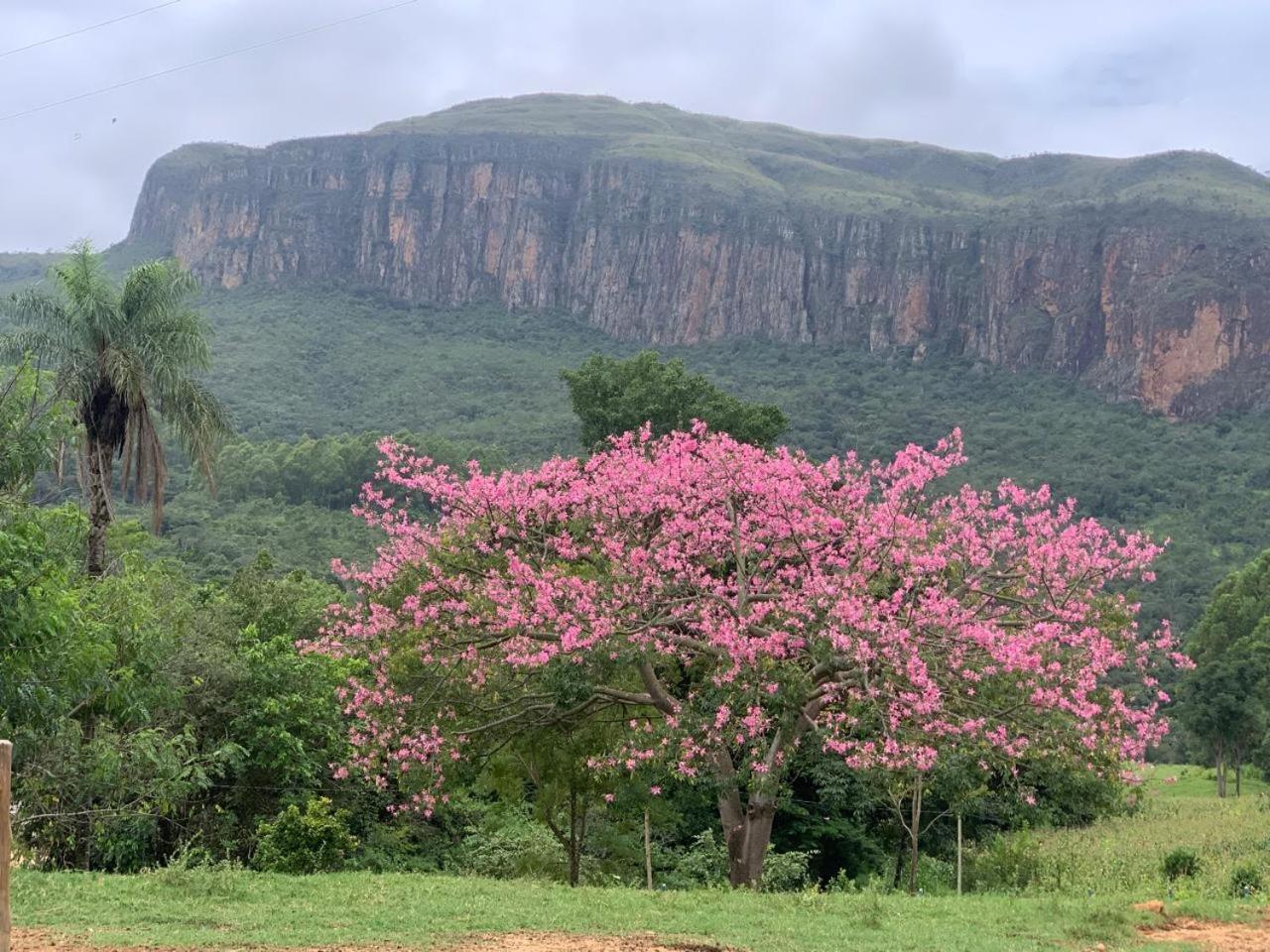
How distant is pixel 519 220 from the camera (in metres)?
161

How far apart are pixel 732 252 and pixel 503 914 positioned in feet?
Answer: 466

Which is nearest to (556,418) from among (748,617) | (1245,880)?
(1245,880)

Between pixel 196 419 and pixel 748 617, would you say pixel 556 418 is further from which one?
pixel 748 617

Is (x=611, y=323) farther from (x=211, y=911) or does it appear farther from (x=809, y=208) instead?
(x=211, y=911)

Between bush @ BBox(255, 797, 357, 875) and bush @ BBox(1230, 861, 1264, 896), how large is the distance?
9.94m

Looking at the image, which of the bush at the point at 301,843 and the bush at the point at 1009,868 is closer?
the bush at the point at 301,843

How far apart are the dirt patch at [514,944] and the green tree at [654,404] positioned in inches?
861

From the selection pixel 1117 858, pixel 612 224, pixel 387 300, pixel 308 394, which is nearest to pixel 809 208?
pixel 612 224

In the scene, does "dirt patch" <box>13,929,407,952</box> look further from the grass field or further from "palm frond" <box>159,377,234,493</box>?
"palm frond" <box>159,377,234,493</box>

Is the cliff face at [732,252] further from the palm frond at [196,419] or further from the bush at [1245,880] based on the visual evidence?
the palm frond at [196,419]

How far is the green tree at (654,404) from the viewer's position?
3144 cm

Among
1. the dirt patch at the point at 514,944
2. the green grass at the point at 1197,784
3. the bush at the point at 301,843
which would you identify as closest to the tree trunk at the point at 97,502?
the bush at the point at 301,843

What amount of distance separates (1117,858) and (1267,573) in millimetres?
30369

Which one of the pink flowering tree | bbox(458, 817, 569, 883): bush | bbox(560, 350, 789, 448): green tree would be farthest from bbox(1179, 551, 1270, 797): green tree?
the pink flowering tree
